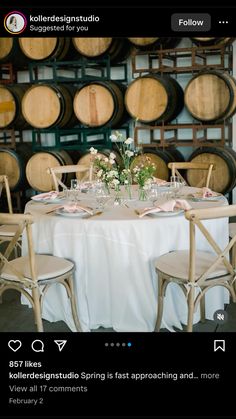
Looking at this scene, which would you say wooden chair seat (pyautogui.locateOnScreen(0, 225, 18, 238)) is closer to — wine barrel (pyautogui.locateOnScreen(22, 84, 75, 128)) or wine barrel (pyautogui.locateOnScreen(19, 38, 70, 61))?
wine barrel (pyautogui.locateOnScreen(22, 84, 75, 128))

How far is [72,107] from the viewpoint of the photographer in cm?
539

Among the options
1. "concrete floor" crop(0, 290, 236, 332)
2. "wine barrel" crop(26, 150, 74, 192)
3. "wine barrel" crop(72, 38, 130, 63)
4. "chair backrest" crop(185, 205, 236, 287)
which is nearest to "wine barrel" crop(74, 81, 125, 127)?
"wine barrel" crop(72, 38, 130, 63)

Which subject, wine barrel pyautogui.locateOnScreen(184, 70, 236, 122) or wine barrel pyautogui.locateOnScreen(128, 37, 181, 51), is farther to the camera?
wine barrel pyautogui.locateOnScreen(128, 37, 181, 51)

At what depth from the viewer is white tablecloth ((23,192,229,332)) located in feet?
7.72

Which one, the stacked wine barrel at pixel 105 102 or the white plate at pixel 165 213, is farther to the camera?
the stacked wine barrel at pixel 105 102

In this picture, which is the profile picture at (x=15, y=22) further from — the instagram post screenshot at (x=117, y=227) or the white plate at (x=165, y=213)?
the white plate at (x=165, y=213)

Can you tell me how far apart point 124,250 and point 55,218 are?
42cm

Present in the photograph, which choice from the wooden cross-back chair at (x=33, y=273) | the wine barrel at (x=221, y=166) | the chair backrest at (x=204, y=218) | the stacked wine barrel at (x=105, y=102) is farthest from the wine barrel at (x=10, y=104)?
the chair backrest at (x=204, y=218)

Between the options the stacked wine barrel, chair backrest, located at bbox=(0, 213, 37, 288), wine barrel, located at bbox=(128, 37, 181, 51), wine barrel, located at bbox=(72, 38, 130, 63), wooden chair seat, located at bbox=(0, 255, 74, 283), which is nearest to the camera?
chair backrest, located at bbox=(0, 213, 37, 288)

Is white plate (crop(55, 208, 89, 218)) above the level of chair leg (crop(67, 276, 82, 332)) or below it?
above

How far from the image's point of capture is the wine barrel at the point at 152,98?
4.74 meters

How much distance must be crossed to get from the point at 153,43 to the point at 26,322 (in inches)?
134

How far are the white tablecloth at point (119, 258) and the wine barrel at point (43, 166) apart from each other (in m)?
2.61
